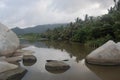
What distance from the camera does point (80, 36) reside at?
52.2m

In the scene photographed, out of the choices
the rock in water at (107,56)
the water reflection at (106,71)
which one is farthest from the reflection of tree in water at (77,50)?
the water reflection at (106,71)

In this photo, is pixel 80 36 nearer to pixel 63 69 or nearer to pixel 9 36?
pixel 9 36

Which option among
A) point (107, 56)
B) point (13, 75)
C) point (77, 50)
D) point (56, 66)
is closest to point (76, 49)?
point (77, 50)

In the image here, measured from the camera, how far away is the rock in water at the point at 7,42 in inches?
965

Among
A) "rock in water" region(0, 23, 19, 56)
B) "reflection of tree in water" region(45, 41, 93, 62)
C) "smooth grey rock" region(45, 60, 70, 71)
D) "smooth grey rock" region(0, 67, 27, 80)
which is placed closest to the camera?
"smooth grey rock" region(0, 67, 27, 80)

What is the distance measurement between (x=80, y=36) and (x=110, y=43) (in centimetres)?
3180

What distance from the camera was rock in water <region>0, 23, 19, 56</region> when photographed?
80.4ft

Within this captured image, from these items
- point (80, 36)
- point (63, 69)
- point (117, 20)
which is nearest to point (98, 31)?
point (117, 20)

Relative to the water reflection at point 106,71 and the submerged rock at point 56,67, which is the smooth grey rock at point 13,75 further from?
the water reflection at point 106,71

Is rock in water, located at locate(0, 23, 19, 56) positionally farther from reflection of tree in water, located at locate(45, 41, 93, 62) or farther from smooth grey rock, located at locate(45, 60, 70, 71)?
smooth grey rock, located at locate(45, 60, 70, 71)

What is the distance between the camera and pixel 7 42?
25.0 metres

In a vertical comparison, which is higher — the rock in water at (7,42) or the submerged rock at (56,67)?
the rock in water at (7,42)

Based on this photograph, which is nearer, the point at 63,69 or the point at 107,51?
the point at 63,69

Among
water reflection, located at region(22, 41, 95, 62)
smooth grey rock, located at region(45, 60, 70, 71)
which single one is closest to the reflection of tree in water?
water reflection, located at region(22, 41, 95, 62)
